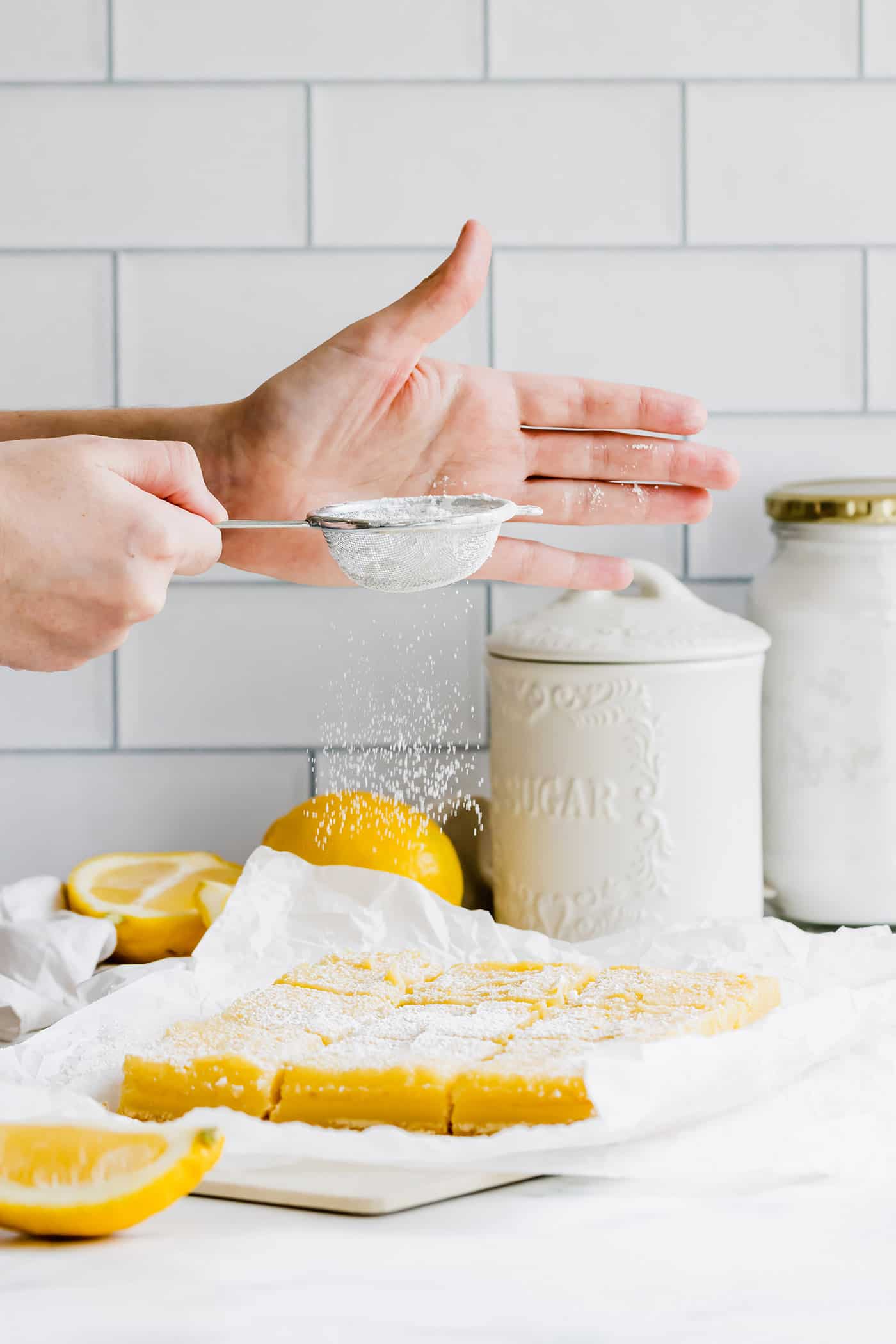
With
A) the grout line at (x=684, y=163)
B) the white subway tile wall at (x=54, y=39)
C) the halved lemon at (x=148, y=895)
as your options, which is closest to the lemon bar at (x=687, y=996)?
the halved lemon at (x=148, y=895)

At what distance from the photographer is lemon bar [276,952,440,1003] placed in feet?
2.56

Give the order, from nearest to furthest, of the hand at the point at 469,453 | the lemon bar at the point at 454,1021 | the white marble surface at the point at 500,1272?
the white marble surface at the point at 500,1272, the lemon bar at the point at 454,1021, the hand at the point at 469,453

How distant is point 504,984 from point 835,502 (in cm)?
45

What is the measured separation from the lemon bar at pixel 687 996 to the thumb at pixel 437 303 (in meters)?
0.40

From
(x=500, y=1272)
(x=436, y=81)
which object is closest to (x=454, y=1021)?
(x=500, y=1272)

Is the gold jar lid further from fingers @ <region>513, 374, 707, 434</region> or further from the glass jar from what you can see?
fingers @ <region>513, 374, 707, 434</region>

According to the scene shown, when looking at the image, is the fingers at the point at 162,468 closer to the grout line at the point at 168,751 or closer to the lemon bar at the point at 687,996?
the lemon bar at the point at 687,996

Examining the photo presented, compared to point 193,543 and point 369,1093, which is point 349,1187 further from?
point 193,543

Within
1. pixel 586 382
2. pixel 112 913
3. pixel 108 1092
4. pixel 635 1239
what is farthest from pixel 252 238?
pixel 635 1239

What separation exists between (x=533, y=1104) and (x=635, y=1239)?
7 centimetres

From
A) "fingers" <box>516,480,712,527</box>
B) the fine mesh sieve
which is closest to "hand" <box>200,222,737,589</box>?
"fingers" <box>516,480,712,527</box>

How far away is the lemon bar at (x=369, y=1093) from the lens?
2.02 feet

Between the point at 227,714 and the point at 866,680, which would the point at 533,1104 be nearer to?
the point at 866,680

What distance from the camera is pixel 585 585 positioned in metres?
0.98
